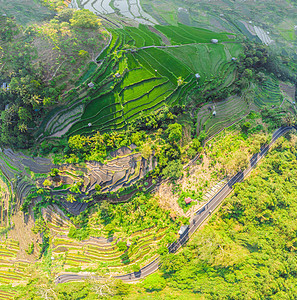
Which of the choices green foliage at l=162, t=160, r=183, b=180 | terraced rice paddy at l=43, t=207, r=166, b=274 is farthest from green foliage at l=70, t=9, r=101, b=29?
terraced rice paddy at l=43, t=207, r=166, b=274

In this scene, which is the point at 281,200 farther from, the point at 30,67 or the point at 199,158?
the point at 30,67

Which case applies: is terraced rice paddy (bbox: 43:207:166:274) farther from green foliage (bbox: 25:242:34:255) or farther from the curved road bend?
green foliage (bbox: 25:242:34:255)

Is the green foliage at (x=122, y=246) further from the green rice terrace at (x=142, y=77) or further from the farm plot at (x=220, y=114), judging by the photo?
the farm plot at (x=220, y=114)

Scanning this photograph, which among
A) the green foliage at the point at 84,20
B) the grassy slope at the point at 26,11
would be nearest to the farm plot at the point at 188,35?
the green foliage at the point at 84,20

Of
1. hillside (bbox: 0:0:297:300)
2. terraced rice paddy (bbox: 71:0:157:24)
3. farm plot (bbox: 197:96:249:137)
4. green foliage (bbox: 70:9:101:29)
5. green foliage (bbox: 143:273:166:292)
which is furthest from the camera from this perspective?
terraced rice paddy (bbox: 71:0:157:24)

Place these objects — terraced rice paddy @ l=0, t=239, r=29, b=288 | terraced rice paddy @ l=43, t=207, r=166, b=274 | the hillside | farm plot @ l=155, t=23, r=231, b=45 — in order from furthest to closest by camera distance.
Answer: farm plot @ l=155, t=23, r=231, b=45
terraced rice paddy @ l=0, t=239, r=29, b=288
terraced rice paddy @ l=43, t=207, r=166, b=274
the hillside

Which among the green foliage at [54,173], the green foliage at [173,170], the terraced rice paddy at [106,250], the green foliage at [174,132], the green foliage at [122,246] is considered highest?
the green foliage at [174,132]
